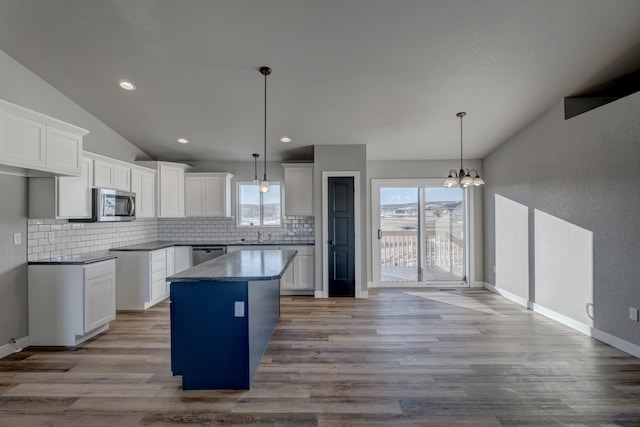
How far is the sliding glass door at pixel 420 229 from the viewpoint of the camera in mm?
5836

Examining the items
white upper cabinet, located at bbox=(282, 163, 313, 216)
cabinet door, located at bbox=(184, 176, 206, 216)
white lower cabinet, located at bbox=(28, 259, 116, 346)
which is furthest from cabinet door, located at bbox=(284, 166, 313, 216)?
white lower cabinet, located at bbox=(28, 259, 116, 346)

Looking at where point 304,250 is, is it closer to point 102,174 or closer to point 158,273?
point 158,273

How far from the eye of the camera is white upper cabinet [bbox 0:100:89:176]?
2.63 meters

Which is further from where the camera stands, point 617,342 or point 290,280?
point 290,280

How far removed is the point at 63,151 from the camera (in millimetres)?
3199

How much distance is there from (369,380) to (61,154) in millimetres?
3835

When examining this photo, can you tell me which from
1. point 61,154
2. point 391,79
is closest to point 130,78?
point 61,154

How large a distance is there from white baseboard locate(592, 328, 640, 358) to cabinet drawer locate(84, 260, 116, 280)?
573 cm

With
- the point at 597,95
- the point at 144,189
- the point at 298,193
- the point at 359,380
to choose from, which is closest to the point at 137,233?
the point at 144,189

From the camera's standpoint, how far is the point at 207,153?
5.54 metres

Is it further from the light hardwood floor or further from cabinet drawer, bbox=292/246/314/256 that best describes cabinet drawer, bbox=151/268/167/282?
cabinet drawer, bbox=292/246/314/256

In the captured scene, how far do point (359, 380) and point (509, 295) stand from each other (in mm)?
3673

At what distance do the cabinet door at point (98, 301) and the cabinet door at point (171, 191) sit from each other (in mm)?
1789

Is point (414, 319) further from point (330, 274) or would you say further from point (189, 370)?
point (189, 370)
